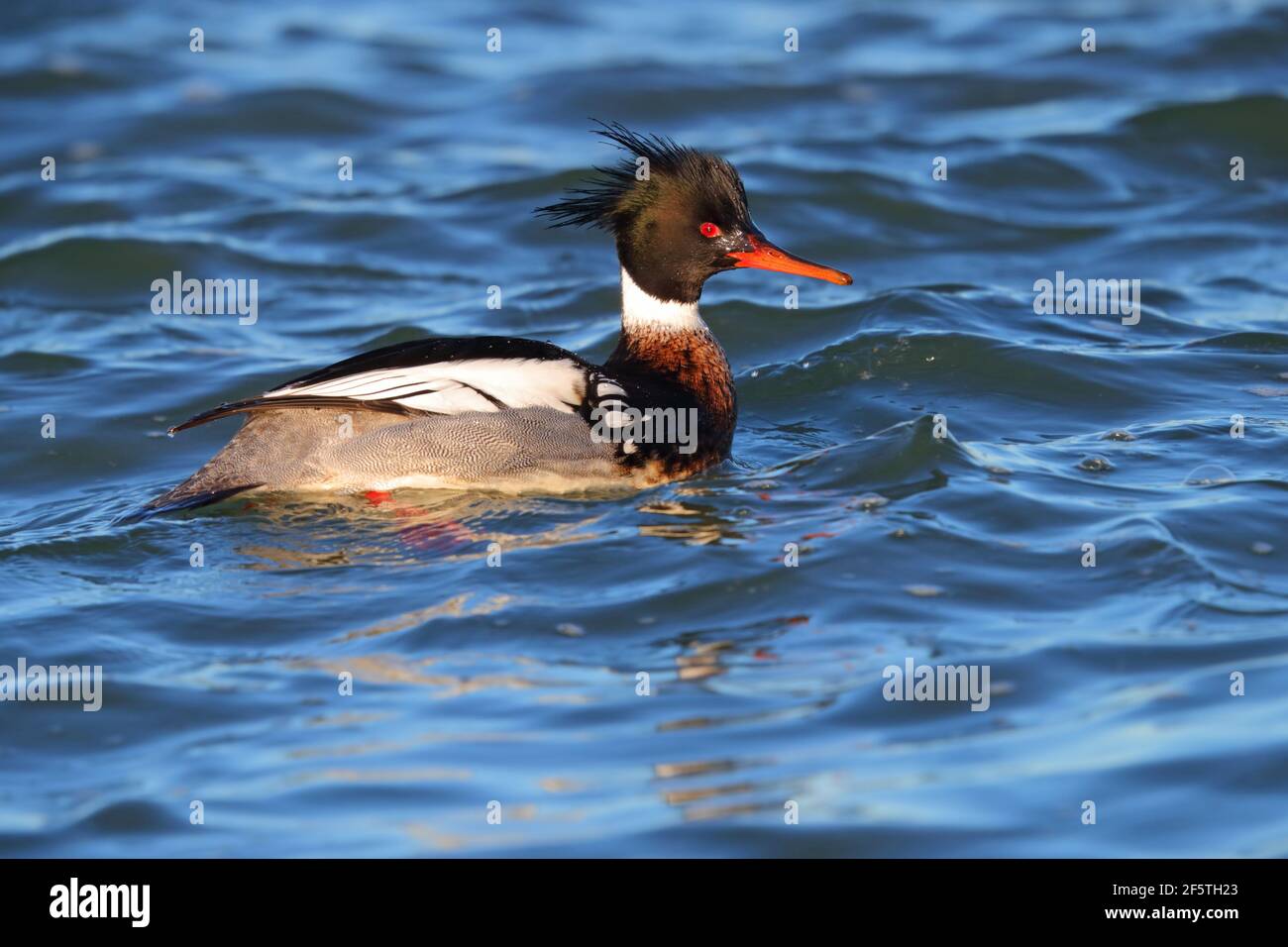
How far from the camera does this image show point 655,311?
952 cm

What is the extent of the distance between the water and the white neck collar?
806 mm

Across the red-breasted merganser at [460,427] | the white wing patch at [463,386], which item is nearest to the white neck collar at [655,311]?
the red-breasted merganser at [460,427]

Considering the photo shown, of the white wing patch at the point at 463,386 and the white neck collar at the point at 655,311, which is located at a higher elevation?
the white neck collar at the point at 655,311

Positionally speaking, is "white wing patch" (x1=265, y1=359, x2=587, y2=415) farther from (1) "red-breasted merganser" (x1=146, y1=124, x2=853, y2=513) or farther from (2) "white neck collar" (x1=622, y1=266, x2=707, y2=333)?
(2) "white neck collar" (x1=622, y1=266, x2=707, y2=333)

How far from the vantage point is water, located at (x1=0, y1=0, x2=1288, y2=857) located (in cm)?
→ 586

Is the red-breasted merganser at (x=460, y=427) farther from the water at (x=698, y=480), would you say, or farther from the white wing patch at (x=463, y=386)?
the water at (x=698, y=480)

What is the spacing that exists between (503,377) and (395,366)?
540 mm

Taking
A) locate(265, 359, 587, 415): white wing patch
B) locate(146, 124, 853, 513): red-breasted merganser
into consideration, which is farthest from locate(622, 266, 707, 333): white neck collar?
locate(265, 359, 587, 415): white wing patch

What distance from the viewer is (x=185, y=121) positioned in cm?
1680

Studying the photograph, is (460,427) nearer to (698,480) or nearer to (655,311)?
(698,480)

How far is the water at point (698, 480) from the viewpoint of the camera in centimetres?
586

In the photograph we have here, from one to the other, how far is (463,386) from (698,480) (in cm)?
132

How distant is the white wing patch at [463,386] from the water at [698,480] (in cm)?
51

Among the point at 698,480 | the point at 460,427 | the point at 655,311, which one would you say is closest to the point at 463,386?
the point at 460,427
